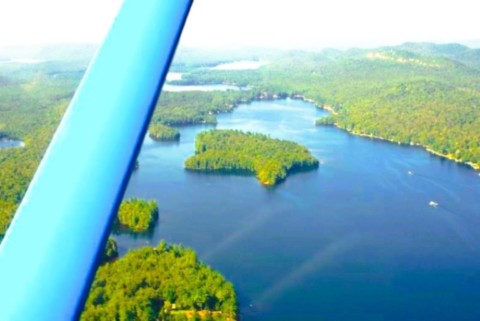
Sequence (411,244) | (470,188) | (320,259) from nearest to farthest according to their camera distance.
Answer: (320,259), (411,244), (470,188)

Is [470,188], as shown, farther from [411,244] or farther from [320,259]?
[320,259]

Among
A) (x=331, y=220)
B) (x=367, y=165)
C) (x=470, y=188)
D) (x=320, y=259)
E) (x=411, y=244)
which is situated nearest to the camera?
(x=320, y=259)

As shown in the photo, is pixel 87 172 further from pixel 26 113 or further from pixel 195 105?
pixel 195 105

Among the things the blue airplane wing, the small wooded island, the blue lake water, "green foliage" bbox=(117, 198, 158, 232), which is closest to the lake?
the blue lake water

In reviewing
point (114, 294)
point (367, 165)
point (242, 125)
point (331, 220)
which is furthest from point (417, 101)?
point (114, 294)

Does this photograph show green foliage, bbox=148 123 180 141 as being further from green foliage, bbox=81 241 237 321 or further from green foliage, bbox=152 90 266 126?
green foliage, bbox=81 241 237 321
